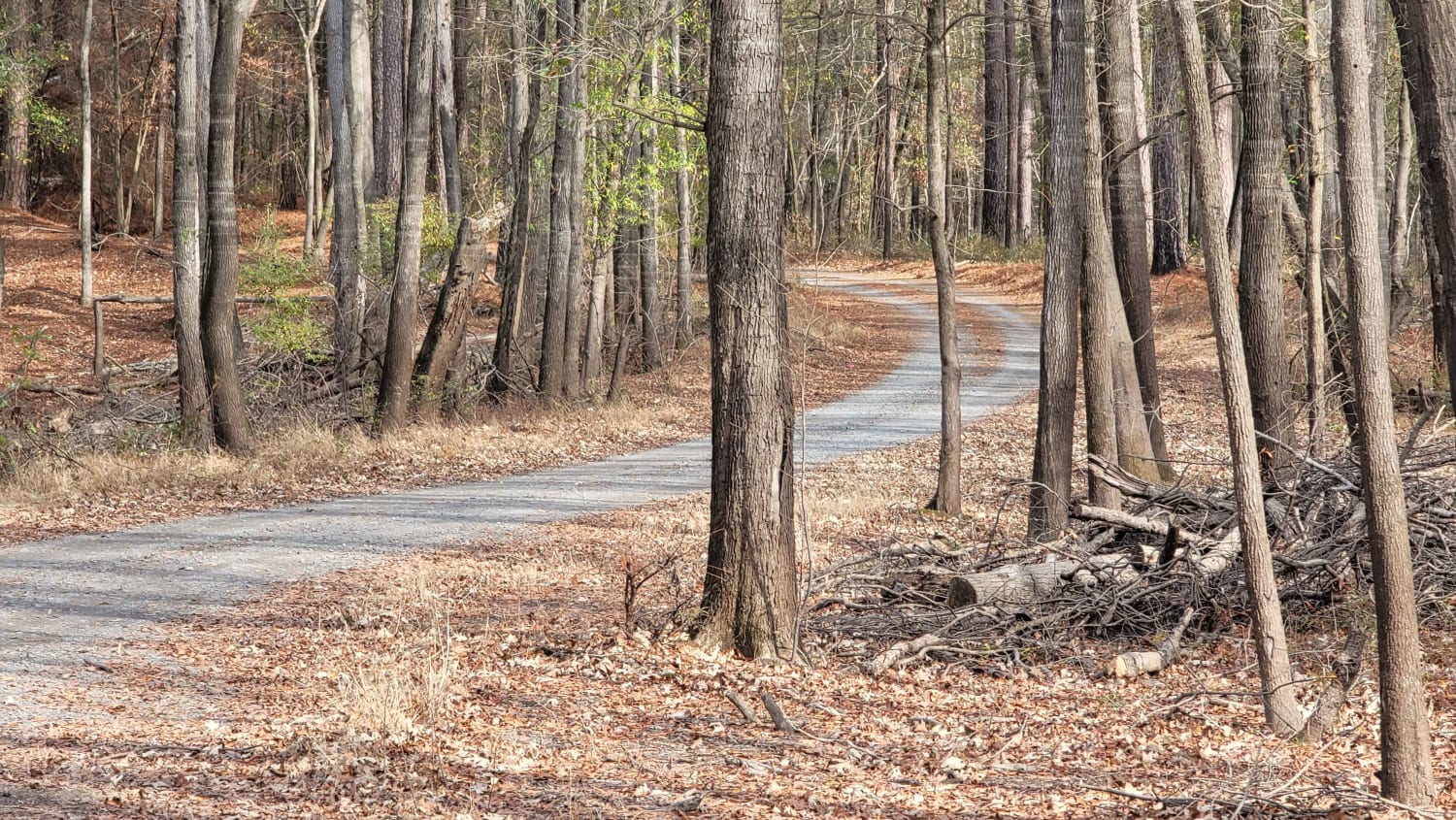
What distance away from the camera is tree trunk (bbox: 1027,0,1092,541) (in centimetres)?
1000

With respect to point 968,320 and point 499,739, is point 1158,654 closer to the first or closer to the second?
point 499,739

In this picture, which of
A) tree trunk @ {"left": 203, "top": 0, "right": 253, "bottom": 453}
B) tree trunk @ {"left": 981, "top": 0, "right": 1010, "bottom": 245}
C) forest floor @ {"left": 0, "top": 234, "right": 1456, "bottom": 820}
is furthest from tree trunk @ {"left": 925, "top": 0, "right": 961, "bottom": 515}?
tree trunk @ {"left": 981, "top": 0, "right": 1010, "bottom": 245}

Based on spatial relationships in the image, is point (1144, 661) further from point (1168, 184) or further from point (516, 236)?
point (1168, 184)

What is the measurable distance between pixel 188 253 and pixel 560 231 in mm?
5140

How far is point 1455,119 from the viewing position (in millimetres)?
5023

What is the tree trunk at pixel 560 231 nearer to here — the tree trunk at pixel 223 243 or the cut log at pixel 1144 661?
the tree trunk at pixel 223 243

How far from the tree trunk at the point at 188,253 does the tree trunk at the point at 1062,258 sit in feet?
29.9

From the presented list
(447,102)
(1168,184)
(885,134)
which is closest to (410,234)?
(447,102)

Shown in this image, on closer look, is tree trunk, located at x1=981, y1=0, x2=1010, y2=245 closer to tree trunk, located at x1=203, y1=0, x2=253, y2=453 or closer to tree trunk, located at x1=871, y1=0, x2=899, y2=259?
tree trunk, located at x1=871, y1=0, x2=899, y2=259

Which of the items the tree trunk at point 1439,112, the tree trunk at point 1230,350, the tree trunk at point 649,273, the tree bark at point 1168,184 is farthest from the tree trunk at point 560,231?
the tree bark at point 1168,184

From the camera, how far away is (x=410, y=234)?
50.5ft

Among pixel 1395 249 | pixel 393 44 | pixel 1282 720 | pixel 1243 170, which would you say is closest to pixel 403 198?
pixel 393 44

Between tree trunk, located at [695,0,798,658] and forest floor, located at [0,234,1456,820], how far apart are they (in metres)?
0.26

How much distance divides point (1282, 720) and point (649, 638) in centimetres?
333
